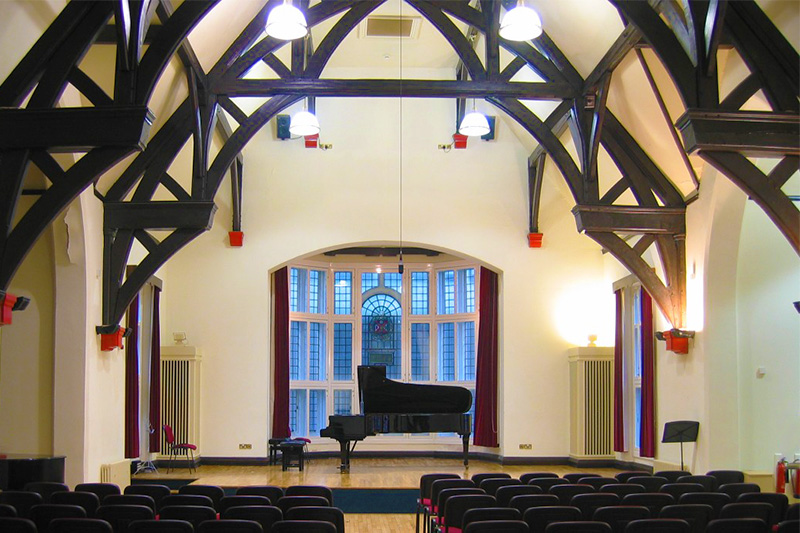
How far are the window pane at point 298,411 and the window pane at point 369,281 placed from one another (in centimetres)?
226

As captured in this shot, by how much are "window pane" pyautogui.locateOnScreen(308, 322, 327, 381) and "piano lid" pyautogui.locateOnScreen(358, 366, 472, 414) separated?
3.13m

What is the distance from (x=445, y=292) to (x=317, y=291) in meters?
2.42

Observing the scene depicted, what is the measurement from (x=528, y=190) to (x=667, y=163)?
3.98m

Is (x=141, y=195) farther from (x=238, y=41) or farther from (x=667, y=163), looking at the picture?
(x=667, y=163)

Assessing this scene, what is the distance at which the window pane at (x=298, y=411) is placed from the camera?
53.1 ft

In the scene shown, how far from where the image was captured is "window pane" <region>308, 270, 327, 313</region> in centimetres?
1670

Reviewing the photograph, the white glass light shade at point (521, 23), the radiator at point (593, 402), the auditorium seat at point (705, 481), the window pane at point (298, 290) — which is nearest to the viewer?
the auditorium seat at point (705, 481)

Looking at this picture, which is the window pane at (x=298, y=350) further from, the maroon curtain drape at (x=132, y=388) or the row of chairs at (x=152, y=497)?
the row of chairs at (x=152, y=497)

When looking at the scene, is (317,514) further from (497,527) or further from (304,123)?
(304,123)

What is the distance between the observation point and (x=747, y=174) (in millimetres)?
7309

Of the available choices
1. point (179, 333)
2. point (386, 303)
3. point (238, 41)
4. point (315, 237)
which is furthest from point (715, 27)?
point (386, 303)

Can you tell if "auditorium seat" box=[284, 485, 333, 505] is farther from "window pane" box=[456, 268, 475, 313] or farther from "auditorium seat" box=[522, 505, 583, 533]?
"window pane" box=[456, 268, 475, 313]

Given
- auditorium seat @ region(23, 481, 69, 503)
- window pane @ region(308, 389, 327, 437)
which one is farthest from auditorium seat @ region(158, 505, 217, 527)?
window pane @ region(308, 389, 327, 437)

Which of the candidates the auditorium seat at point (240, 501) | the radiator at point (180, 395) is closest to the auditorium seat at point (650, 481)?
the auditorium seat at point (240, 501)
